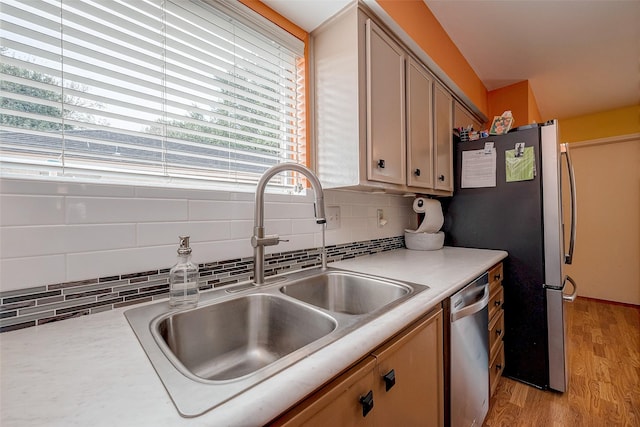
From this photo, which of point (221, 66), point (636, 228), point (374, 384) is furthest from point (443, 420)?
point (636, 228)

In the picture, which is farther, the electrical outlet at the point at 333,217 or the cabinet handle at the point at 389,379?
the electrical outlet at the point at 333,217

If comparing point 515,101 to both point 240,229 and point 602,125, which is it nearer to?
point 602,125

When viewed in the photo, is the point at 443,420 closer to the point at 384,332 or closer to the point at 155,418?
the point at 384,332

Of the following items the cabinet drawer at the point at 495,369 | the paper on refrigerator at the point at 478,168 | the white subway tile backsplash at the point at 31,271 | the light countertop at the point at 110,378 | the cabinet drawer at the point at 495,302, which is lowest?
the cabinet drawer at the point at 495,369

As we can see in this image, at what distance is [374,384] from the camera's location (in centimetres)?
64

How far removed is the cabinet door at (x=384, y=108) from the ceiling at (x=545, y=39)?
0.84 ft

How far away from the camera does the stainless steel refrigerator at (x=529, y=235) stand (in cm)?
156

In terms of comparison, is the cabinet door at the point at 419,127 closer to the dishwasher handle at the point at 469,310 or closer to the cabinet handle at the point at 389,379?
the dishwasher handle at the point at 469,310

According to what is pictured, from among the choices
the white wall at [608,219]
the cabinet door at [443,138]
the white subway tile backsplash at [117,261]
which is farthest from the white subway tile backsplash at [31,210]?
the white wall at [608,219]

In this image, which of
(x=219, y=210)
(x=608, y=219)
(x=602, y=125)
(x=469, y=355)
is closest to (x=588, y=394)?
(x=469, y=355)

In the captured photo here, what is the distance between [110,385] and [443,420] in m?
1.06

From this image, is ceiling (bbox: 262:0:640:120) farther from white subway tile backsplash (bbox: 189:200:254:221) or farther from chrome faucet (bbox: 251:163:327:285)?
white subway tile backsplash (bbox: 189:200:254:221)

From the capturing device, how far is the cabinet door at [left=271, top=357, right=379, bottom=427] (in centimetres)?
47

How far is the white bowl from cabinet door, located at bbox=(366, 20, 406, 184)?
23.0 inches
